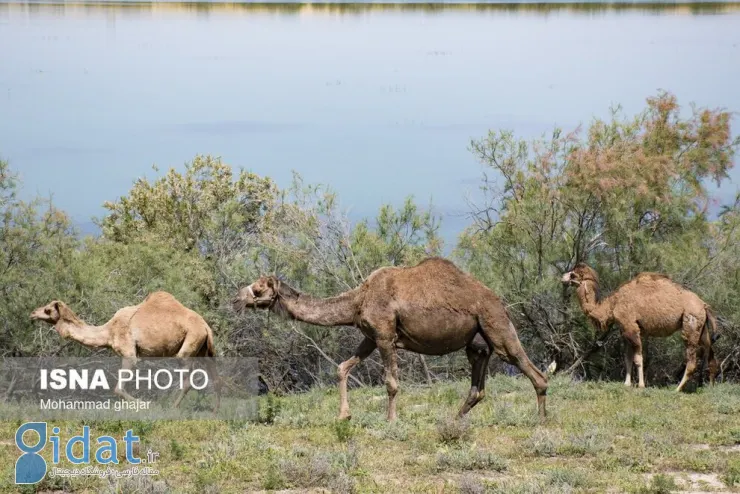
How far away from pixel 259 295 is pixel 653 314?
25.2 feet

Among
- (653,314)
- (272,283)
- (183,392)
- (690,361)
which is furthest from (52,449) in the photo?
(690,361)

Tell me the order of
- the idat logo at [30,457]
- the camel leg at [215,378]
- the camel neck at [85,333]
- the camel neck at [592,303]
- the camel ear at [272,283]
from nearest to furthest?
the idat logo at [30,457] < the camel ear at [272,283] < the camel leg at [215,378] < the camel neck at [85,333] < the camel neck at [592,303]

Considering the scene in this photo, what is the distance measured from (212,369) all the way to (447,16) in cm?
11399

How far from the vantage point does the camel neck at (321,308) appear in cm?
1441

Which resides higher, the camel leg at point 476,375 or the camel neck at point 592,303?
→ the camel leg at point 476,375

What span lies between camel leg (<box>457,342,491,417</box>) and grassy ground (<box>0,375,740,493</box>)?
184 mm

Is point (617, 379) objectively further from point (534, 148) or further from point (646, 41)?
point (646, 41)

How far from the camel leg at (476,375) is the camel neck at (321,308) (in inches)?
64.3

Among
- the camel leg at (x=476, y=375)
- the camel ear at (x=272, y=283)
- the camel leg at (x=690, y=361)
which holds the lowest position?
the camel leg at (x=690, y=361)

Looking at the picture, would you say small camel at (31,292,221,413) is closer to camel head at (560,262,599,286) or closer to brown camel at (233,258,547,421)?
brown camel at (233,258,547,421)

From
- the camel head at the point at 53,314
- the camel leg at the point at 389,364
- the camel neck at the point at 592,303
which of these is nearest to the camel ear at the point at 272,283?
the camel leg at the point at 389,364

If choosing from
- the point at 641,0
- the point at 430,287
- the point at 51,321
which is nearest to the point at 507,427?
the point at 430,287

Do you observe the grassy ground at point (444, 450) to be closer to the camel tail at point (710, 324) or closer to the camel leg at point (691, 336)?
the camel leg at point (691, 336)

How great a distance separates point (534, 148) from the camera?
23891 millimetres
